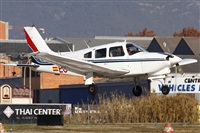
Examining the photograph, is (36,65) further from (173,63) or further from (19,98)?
(19,98)

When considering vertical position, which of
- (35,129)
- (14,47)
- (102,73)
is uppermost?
(14,47)

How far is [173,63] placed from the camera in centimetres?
3991

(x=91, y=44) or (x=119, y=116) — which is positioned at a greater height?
(x=91, y=44)

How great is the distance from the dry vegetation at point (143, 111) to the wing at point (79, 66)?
41.2 ft

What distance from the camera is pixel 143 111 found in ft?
182

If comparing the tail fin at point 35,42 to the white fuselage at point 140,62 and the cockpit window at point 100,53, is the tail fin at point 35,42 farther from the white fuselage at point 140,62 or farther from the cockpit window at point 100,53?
the white fuselage at point 140,62

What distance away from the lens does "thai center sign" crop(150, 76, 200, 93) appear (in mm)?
63062

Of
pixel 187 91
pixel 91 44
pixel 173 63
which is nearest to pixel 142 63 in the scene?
pixel 173 63

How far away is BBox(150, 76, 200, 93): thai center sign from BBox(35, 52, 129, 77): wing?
21.5m

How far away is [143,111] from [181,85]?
358 inches

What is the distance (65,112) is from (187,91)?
12633 millimetres

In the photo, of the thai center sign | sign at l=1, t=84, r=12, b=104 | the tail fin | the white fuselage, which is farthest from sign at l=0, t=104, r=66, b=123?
the white fuselage

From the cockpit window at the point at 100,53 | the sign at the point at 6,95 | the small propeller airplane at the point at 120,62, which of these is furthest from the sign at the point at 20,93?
the cockpit window at the point at 100,53

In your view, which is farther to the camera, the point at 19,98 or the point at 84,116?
the point at 19,98
